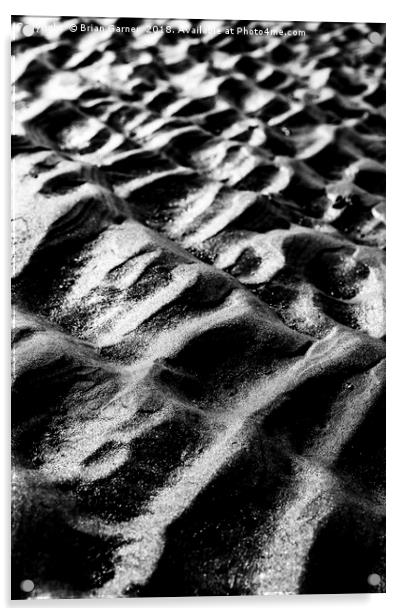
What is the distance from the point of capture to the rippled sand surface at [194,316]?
81cm

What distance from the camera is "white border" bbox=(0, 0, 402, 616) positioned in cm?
85

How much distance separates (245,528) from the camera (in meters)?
0.83

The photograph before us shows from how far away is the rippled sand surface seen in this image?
0.81m

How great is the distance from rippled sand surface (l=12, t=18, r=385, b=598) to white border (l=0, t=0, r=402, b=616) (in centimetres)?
3

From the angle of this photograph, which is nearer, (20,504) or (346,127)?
(20,504)

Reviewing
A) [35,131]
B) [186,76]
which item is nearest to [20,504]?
[35,131]

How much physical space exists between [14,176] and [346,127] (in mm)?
952
